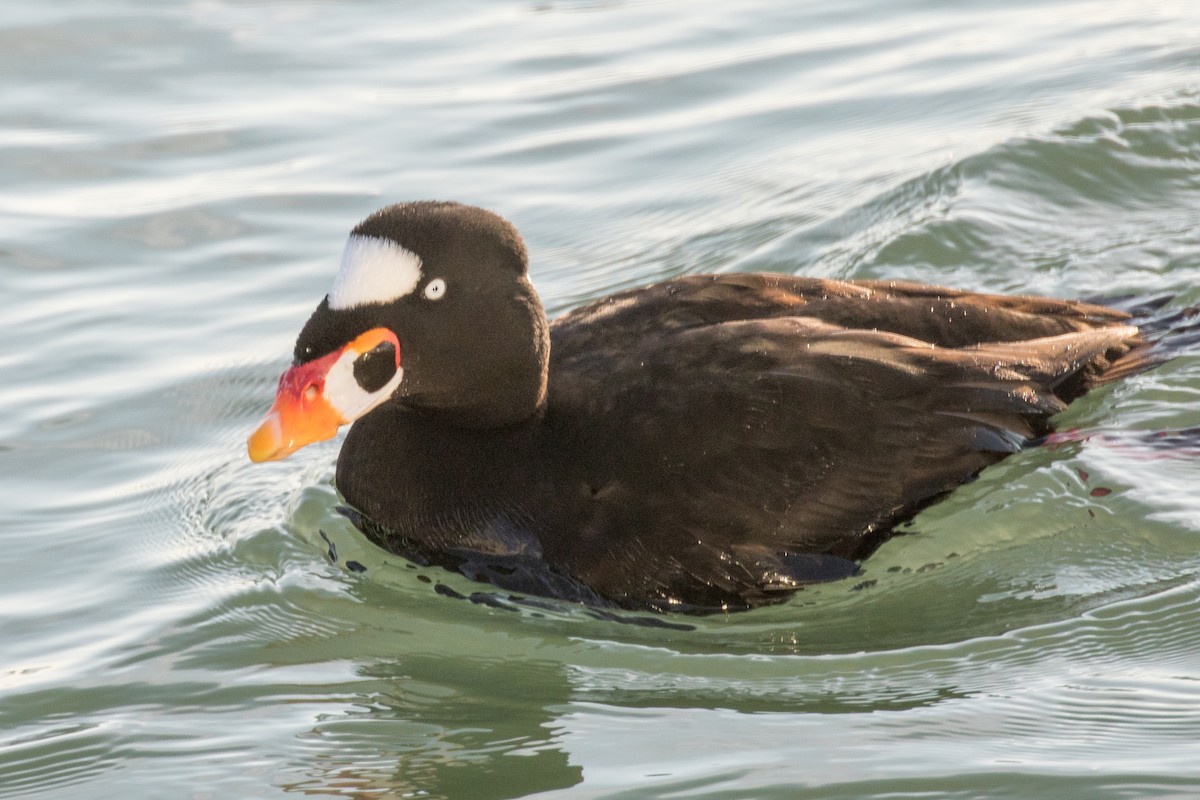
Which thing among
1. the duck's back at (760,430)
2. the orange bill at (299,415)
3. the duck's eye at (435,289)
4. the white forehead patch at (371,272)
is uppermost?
the white forehead patch at (371,272)

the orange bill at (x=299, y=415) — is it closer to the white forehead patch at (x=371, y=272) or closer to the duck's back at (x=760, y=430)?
the white forehead patch at (x=371, y=272)

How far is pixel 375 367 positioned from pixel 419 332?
165 mm

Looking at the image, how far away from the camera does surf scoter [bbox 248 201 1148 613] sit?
4.85 metres

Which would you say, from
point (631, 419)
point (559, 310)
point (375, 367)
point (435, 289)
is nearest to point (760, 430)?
point (631, 419)

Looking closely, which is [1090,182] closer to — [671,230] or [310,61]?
[671,230]

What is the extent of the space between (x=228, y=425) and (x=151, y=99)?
3525 millimetres

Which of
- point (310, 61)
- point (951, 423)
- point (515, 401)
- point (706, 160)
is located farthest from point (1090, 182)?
point (310, 61)

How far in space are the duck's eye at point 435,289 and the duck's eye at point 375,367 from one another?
0.18 metres

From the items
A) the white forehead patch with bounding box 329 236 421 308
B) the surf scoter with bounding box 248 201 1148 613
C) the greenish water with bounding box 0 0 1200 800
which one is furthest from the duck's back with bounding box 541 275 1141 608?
the white forehead patch with bounding box 329 236 421 308

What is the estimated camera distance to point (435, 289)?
4.91 metres

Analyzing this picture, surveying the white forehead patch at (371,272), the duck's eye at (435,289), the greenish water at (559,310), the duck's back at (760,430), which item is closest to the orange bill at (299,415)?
the white forehead patch at (371,272)

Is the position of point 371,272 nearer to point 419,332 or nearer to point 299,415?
point 419,332

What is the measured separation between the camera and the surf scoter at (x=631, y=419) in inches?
191

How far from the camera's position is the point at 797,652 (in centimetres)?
469
